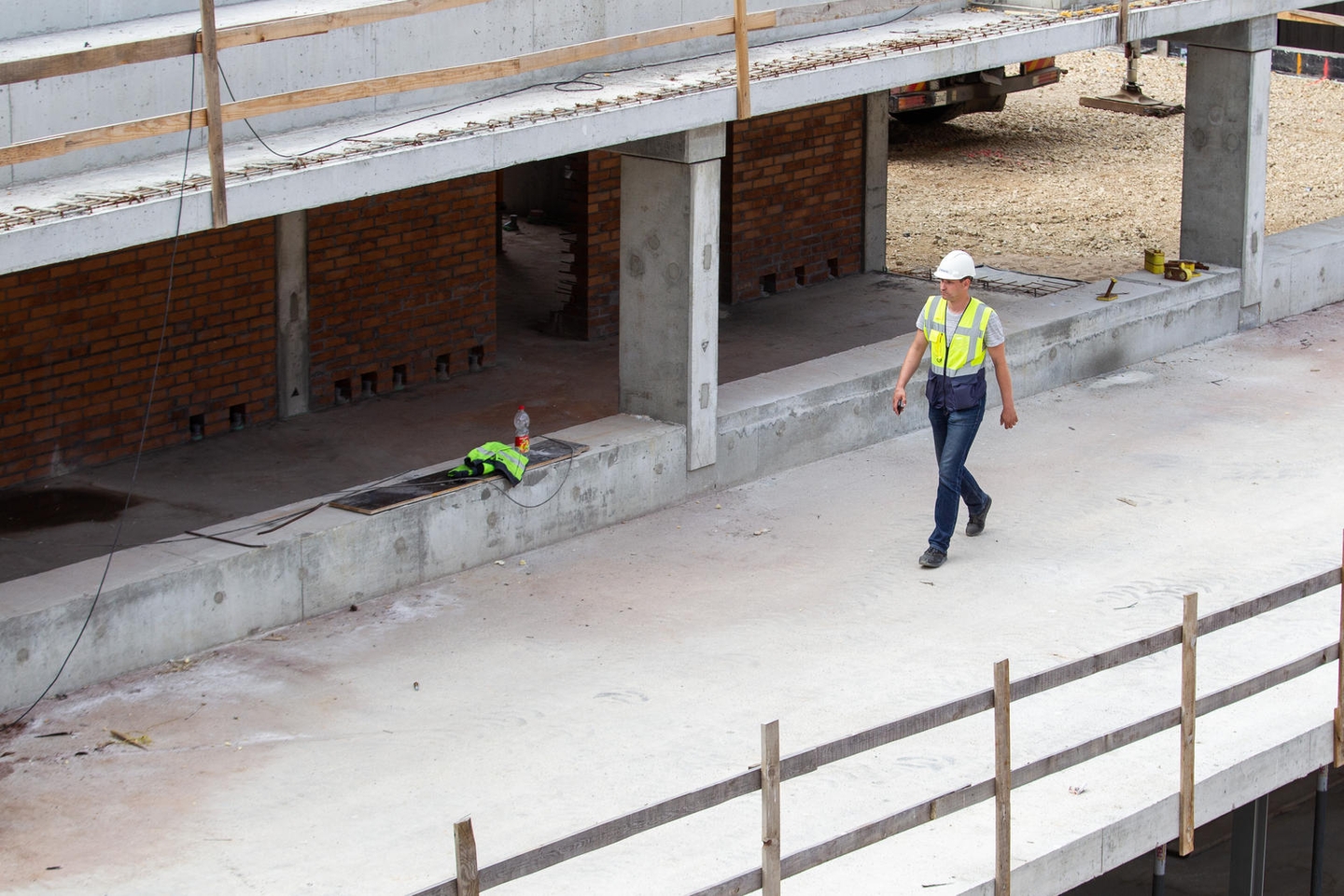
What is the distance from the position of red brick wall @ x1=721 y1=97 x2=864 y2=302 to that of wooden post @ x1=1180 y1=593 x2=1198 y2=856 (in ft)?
27.0

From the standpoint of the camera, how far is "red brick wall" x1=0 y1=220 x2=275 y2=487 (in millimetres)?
10828

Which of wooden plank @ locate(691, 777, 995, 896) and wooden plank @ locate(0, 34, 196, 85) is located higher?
wooden plank @ locate(0, 34, 196, 85)

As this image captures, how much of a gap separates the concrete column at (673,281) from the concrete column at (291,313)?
229 cm

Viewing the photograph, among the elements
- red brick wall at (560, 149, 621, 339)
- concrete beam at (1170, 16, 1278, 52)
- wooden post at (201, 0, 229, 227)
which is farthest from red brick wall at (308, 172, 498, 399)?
concrete beam at (1170, 16, 1278, 52)

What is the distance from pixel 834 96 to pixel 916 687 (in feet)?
12.7

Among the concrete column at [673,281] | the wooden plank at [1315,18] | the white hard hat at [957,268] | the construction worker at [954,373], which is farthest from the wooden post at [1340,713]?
the wooden plank at [1315,18]

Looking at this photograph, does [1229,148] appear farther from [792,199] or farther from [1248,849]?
[1248,849]

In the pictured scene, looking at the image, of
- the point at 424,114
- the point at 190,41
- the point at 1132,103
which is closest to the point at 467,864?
the point at 190,41

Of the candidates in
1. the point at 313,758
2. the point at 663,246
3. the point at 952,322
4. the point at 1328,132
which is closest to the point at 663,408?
the point at 663,246

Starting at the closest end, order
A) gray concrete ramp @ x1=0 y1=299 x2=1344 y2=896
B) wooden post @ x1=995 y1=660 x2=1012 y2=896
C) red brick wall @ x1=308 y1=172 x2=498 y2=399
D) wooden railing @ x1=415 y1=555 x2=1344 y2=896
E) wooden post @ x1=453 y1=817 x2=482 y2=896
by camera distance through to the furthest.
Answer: wooden post @ x1=453 y1=817 x2=482 y2=896 → wooden railing @ x1=415 y1=555 x2=1344 y2=896 → wooden post @ x1=995 y1=660 x2=1012 y2=896 → gray concrete ramp @ x1=0 y1=299 x2=1344 y2=896 → red brick wall @ x1=308 y1=172 x2=498 y2=399

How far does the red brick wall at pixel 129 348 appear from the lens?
1083 centimetres

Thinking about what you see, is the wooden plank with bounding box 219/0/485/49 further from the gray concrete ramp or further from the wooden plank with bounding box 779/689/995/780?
the wooden plank with bounding box 779/689/995/780

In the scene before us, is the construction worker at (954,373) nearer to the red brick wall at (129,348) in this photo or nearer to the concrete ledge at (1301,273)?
the red brick wall at (129,348)

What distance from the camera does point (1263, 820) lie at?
8.73 meters
